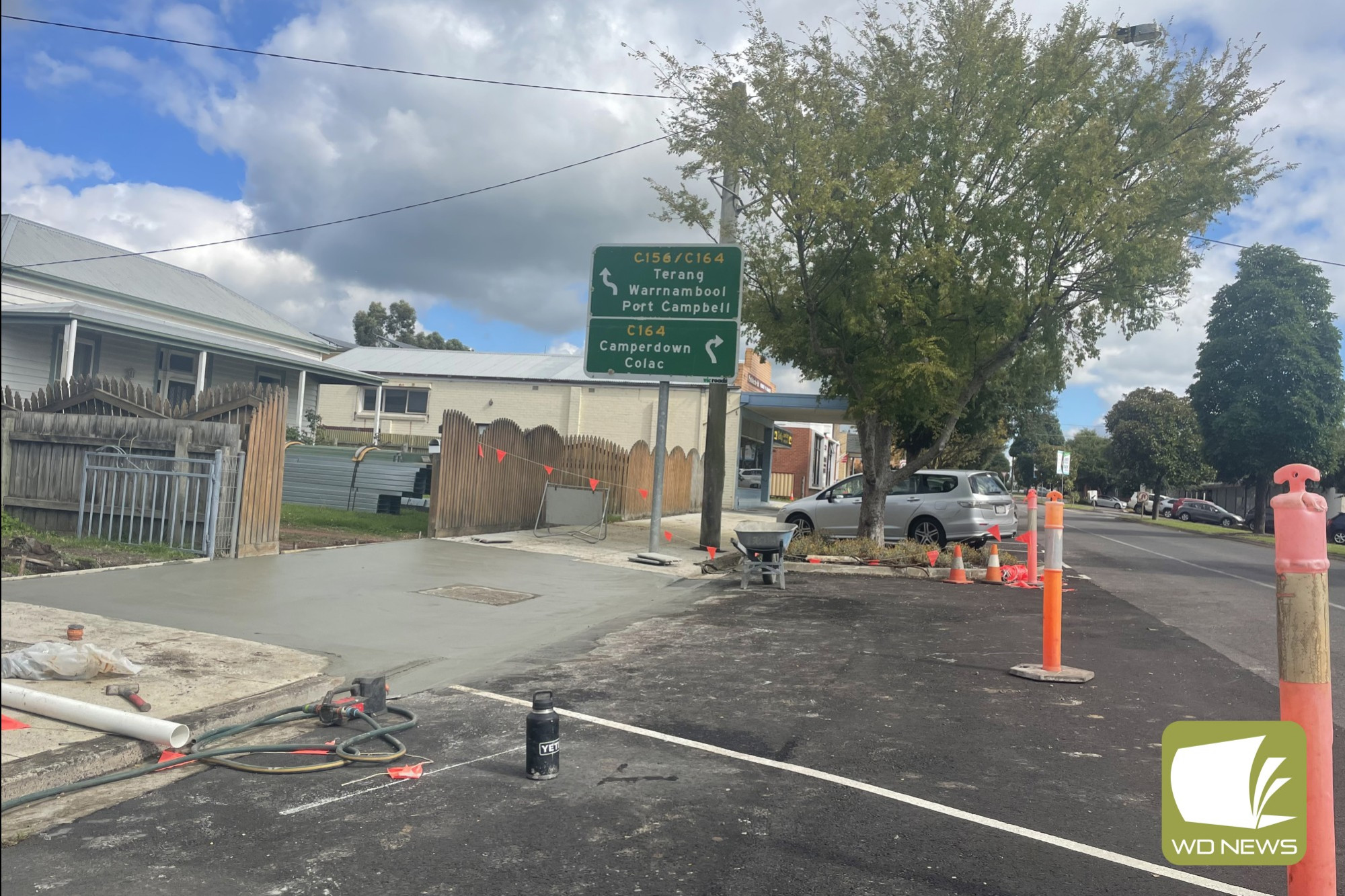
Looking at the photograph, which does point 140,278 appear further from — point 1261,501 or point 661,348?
point 1261,501

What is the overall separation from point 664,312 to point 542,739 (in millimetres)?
11577

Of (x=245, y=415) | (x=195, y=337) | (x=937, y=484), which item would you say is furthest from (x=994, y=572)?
(x=195, y=337)

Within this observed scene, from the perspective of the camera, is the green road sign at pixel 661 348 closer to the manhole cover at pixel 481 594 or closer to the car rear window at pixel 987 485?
the manhole cover at pixel 481 594

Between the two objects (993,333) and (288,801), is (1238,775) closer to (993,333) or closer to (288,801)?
(288,801)

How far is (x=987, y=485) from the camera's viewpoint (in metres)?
18.5

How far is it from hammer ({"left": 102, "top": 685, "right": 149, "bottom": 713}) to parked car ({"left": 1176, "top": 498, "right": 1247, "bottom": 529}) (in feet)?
181

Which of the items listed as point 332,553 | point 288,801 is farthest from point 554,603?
point 288,801

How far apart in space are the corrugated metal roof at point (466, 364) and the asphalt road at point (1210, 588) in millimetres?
18191

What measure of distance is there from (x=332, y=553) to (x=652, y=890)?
10315 millimetres

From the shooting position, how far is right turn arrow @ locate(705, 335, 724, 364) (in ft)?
50.6

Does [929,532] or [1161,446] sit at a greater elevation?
[1161,446]

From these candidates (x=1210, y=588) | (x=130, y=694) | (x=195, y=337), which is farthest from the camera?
(x=195, y=337)

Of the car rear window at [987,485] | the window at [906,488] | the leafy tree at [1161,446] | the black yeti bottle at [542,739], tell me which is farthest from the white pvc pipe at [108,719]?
the leafy tree at [1161,446]

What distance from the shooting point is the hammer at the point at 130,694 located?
5562 mm
